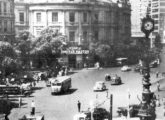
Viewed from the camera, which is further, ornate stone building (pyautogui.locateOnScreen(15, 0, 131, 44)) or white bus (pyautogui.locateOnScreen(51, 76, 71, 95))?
ornate stone building (pyautogui.locateOnScreen(15, 0, 131, 44))

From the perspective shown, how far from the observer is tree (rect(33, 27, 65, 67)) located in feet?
218

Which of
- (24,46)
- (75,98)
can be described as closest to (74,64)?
(24,46)

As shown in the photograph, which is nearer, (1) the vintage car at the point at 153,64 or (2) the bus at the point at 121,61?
(1) the vintage car at the point at 153,64

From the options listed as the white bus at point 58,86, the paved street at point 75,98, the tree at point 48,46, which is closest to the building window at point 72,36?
the tree at point 48,46

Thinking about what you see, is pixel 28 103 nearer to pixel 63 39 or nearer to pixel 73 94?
pixel 73 94

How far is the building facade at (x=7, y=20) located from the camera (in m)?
69.9

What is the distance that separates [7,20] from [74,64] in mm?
16562

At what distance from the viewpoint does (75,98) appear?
44.6m

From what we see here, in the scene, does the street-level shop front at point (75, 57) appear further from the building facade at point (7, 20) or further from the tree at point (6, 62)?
the tree at point (6, 62)

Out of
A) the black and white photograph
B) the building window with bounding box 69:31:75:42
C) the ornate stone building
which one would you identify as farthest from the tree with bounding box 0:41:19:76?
the building window with bounding box 69:31:75:42

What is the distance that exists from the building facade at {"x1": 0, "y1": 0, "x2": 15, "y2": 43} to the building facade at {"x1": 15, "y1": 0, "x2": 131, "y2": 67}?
32.6 ft

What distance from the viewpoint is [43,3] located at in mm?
81750

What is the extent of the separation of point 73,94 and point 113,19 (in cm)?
4388

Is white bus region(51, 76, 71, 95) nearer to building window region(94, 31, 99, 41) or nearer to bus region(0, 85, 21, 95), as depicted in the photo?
bus region(0, 85, 21, 95)
